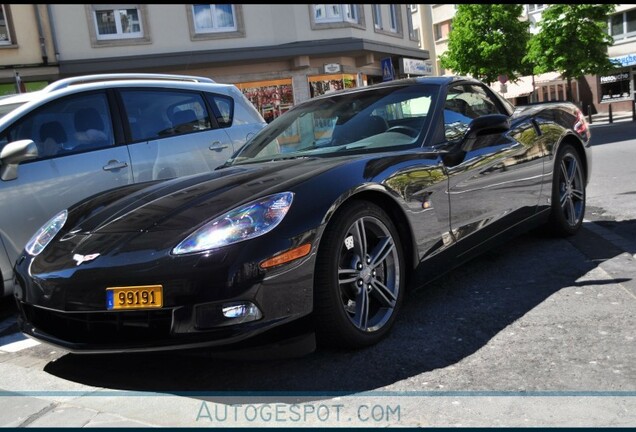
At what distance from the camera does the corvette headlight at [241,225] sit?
8.97 ft

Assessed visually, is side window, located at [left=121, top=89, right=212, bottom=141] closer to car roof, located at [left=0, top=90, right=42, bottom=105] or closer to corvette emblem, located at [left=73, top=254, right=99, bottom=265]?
car roof, located at [left=0, top=90, right=42, bottom=105]

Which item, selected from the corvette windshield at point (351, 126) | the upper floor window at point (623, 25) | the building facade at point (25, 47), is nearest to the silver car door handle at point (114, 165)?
the corvette windshield at point (351, 126)

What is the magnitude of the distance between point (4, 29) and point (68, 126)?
54.2 ft

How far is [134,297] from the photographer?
2705mm

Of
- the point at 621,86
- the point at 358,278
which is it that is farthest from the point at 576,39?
the point at 358,278

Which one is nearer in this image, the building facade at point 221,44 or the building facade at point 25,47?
the building facade at point 25,47

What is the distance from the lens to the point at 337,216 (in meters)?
3.03

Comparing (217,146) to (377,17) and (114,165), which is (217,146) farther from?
(377,17)

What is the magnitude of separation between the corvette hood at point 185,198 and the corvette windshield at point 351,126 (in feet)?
1.33

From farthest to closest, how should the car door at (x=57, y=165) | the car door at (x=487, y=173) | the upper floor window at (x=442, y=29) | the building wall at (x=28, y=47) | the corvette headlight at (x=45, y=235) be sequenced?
1. the upper floor window at (x=442, y=29)
2. the building wall at (x=28, y=47)
3. the car door at (x=57, y=165)
4. the car door at (x=487, y=173)
5. the corvette headlight at (x=45, y=235)

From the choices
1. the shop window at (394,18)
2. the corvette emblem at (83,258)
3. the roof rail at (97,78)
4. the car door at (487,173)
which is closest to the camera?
the corvette emblem at (83,258)

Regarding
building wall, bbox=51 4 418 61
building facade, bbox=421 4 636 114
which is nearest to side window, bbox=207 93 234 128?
building wall, bbox=51 4 418 61

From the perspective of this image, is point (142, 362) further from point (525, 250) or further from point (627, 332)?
point (525, 250)

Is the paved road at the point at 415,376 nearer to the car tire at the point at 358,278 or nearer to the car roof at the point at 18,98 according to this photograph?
the car tire at the point at 358,278
